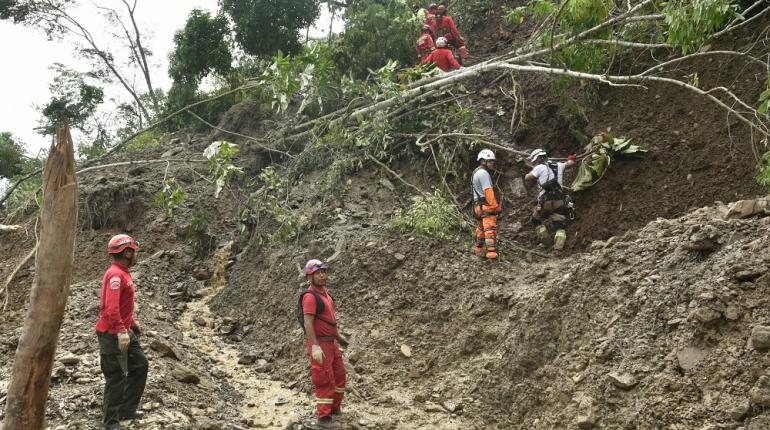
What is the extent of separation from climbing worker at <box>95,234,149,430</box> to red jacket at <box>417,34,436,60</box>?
744 cm

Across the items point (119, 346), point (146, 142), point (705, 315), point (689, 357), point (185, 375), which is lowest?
point (689, 357)

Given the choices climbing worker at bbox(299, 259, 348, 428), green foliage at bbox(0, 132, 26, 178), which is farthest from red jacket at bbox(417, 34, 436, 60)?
green foliage at bbox(0, 132, 26, 178)

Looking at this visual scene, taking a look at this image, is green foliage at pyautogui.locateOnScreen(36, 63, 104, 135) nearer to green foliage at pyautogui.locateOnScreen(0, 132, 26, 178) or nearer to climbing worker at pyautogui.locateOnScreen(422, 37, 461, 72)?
green foliage at pyautogui.locateOnScreen(0, 132, 26, 178)

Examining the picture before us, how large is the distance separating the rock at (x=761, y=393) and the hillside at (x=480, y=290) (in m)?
0.01

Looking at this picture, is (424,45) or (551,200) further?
(424,45)

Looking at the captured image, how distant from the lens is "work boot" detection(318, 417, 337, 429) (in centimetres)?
583

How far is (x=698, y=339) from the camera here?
4.77m

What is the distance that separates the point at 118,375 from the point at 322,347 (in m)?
1.71

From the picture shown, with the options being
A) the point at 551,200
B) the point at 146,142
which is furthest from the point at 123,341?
the point at 146,142

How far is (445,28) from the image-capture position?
12438 mm

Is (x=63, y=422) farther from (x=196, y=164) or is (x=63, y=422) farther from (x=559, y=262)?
(x=196, y=164)

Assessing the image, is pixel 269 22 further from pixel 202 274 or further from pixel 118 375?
pixel 118 375

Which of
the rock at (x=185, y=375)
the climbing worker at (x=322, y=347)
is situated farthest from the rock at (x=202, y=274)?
the climbing worker at (x=322, y=347)

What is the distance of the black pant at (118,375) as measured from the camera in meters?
5.44
